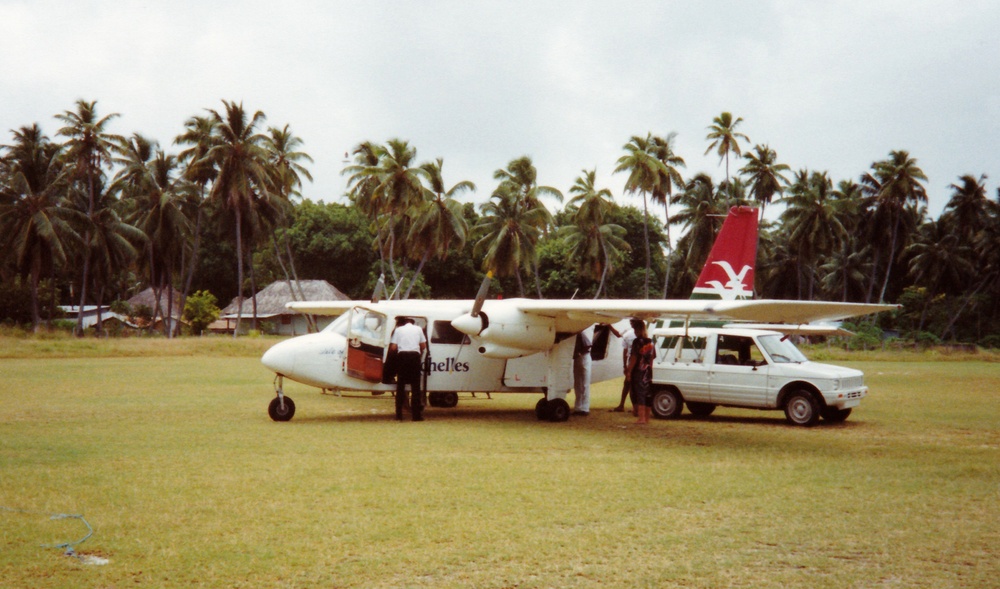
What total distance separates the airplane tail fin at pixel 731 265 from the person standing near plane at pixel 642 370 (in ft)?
11.8

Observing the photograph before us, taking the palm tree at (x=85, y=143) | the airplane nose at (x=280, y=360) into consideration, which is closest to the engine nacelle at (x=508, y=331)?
the airplane nose at (x=280, y=360)

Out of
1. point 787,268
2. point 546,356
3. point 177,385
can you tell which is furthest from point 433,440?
point 787,268

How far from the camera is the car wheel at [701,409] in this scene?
658 inches

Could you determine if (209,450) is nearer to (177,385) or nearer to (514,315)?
(514,315)

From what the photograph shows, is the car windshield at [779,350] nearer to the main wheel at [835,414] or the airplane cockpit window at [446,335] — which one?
the main wheel at [835,414]

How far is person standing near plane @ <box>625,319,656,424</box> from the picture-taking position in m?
14.7

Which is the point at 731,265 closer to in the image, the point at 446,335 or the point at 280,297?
the point at 446,335

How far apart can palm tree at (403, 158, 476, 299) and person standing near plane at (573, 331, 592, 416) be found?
37.5 meters

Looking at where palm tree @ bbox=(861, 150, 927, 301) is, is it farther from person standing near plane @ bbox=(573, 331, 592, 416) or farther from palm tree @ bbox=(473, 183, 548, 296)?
person standing near plane @ bbox=(573, 331, 592, 416)

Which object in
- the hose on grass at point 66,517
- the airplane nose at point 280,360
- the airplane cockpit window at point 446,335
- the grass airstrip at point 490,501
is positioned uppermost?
the airplane cockpit window at point 446,335

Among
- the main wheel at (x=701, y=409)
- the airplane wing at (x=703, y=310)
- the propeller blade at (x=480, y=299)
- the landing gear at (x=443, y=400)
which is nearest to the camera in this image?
the airplane wing at (x=703, y=310)

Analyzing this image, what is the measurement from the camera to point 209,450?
36.0ft

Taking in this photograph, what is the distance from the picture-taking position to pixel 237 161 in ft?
170

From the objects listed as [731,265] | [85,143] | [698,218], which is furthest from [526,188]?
[731,265]
